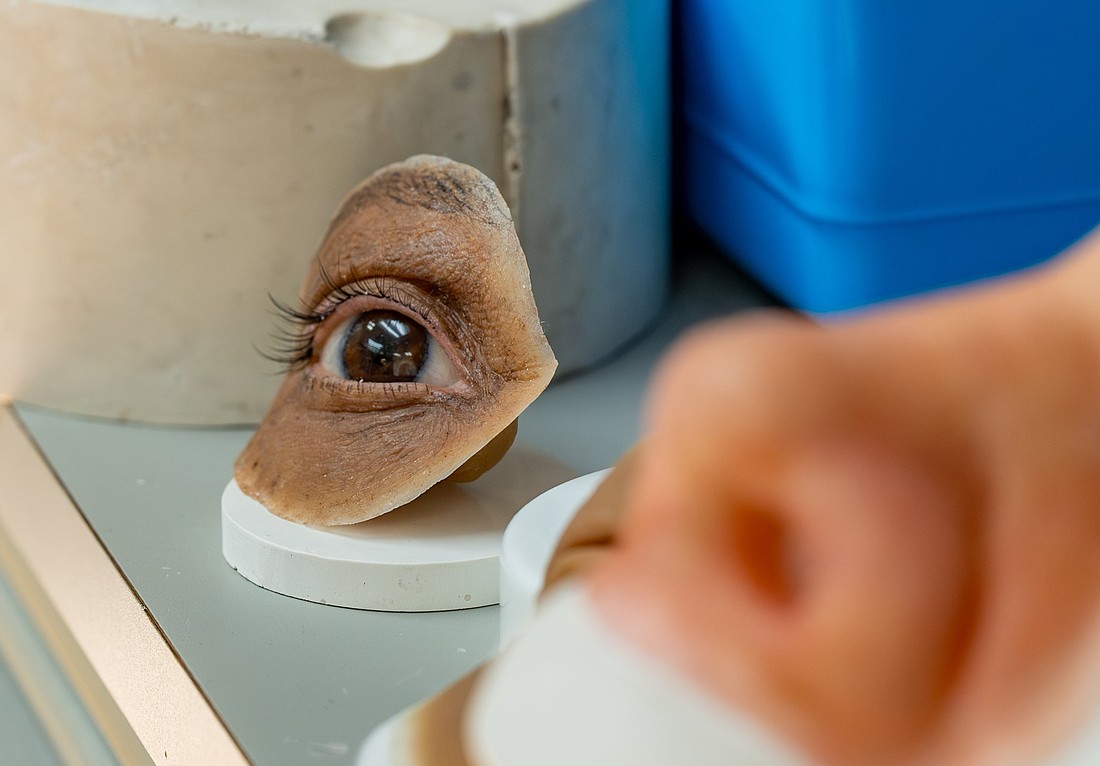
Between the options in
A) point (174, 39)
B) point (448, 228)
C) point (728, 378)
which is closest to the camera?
point (728, 378)

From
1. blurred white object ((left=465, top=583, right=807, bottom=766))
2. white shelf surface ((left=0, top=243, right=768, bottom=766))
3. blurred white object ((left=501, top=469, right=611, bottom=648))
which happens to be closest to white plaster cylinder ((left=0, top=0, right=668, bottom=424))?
white shelf surface ((left=0, top=243, right=768, bottom=766))

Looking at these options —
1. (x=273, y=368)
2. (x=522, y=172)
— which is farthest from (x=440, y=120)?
(x=273, y=368)

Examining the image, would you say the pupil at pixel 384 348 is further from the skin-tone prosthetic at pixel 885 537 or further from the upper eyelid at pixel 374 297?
the skin-tone prosthetic at pixel 885 537

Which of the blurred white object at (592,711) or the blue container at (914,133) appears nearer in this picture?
the blurred white object at (592,711)

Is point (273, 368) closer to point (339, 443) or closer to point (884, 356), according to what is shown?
point (339, 443)

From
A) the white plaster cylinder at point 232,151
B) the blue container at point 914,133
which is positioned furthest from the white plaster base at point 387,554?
the blue container at point 914,133

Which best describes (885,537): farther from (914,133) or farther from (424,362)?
(914,133)

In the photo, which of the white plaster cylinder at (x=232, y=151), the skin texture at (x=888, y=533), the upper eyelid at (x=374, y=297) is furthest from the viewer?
the white plaster cylinder at (x=232, y=151)
